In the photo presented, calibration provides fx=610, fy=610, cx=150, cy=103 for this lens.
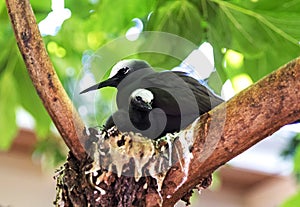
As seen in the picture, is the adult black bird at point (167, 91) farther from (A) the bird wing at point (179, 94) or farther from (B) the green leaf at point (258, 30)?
(B) the green leaf at point (258, 30)

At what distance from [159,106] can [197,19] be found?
222 millimetres

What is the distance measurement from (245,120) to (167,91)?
0.30 m

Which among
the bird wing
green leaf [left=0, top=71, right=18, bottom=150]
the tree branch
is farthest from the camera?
green leaf [left=0, top=71, right=18, bottom=150]

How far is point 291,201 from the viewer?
119 cm

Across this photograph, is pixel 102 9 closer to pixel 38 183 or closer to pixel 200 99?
pixel 200 99

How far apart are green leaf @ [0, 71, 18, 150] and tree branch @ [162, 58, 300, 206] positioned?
695mm

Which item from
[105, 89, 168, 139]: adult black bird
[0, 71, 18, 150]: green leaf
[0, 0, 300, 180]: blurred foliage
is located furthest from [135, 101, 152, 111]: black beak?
[0, 71, 18, 150]: green leaf

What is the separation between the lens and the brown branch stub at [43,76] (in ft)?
2.98

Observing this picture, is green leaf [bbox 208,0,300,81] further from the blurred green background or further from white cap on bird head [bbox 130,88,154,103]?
white cap on bird head [bbox 130,88,154,103]

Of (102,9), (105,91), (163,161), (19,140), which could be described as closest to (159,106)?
(163,161)

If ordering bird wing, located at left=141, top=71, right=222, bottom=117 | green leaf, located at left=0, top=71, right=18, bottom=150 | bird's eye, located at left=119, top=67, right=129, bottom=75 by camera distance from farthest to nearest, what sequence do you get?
green leaf, located at left=0, top=71, right=18, bottom=150 → bird's eye, located at left=119, top=67, right=129, bottom=75 → bird wing, located at left=141, top=71, right=222, bottom=117

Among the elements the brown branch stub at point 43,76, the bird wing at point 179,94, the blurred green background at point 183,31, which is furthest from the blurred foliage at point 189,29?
the brown branch stub at point 43,76

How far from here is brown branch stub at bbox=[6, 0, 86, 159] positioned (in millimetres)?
908

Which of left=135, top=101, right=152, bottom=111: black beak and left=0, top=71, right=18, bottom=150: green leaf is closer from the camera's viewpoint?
left=135, top=101, right=152, bottom=111: black beak
